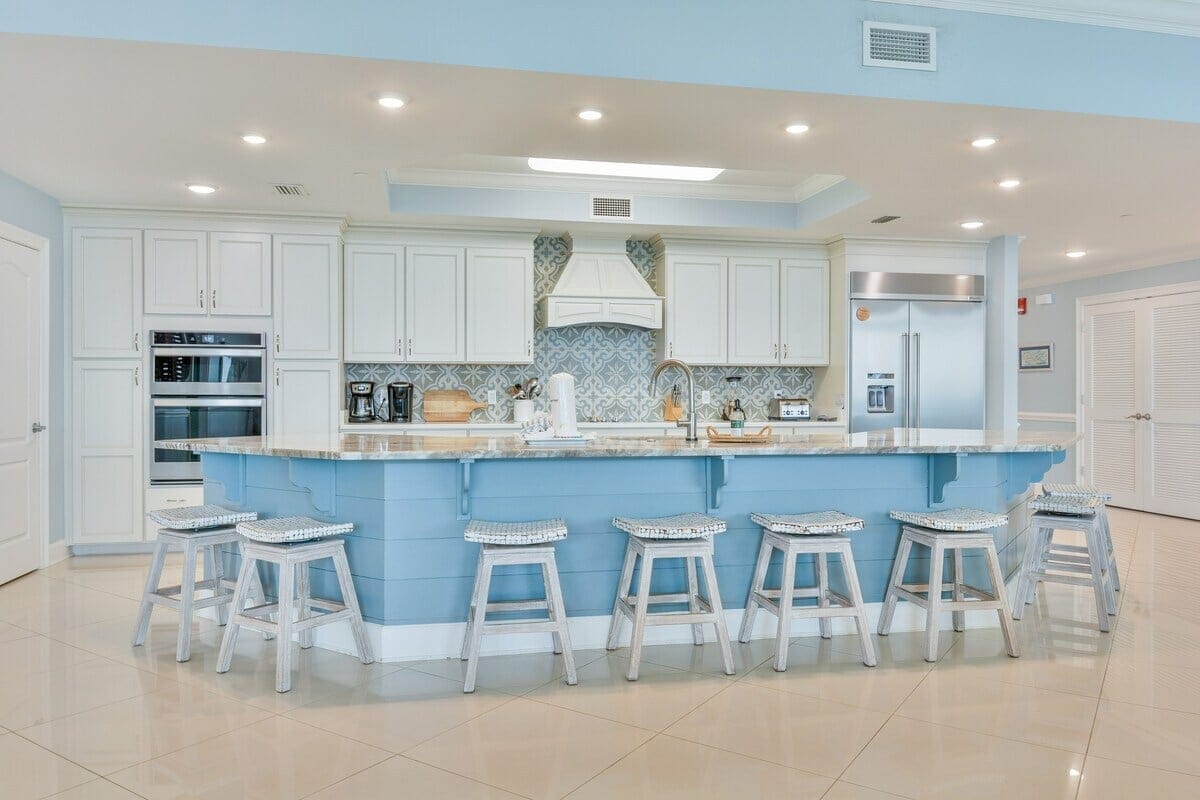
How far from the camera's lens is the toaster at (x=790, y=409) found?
20.3 ft

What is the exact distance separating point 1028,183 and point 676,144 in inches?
87.3

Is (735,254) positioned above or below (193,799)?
above

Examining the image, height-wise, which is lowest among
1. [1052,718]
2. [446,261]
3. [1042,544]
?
[1052,718]

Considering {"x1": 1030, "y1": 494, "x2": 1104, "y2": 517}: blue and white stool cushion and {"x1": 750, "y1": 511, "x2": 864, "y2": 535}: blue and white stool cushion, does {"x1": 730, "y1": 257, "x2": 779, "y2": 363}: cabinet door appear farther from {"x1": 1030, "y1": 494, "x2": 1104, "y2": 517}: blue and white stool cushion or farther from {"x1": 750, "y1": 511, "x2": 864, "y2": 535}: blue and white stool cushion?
{"x1": 750, "y1": 511, "x2": 864, "y2": 535}: blue and white stool cushion

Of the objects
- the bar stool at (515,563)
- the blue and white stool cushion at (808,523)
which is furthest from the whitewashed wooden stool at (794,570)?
the bar stool at (515,563)

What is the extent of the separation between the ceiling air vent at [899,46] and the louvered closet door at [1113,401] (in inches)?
214

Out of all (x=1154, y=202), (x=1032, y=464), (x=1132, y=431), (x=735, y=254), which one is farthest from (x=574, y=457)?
(x=1132, y=431)

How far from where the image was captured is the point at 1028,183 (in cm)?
452

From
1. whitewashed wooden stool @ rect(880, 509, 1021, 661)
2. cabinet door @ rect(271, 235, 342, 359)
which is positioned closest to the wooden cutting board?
cabinet door @ rect(271, 235, 342, 359)

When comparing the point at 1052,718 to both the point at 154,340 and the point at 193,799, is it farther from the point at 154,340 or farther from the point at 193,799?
the point at 154,340

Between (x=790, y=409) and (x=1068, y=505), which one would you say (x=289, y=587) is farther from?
(x=790, y=409)

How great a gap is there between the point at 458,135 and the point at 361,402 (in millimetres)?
2601

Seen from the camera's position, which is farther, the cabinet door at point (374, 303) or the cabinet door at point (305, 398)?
the cabinet door at point (374, 303)

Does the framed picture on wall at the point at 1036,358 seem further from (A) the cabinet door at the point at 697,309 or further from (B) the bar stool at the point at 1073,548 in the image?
(B) the bar stool at the point at 1073,548
